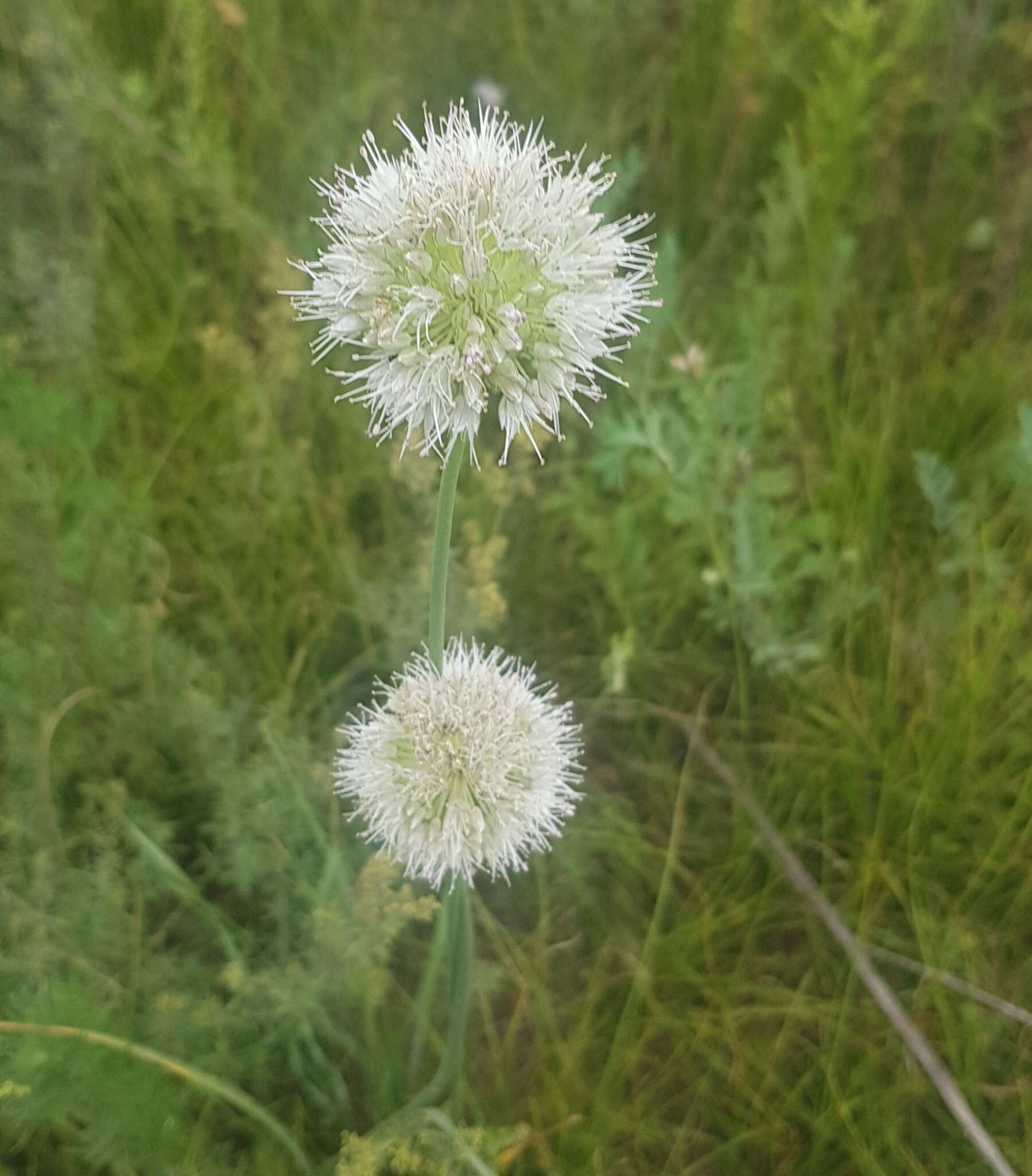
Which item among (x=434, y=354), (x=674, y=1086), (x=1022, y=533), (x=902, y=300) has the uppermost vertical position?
(x=902, y=300)

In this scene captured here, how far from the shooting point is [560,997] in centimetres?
174

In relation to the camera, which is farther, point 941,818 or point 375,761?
point 941,818

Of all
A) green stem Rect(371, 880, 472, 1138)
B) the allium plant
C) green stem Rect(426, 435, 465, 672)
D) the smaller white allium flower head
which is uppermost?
the allium plant

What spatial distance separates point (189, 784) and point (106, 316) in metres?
1.08

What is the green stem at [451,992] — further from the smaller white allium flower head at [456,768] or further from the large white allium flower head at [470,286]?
the large white allium flower head at [470,286]

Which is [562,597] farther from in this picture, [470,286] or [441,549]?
[470,286]

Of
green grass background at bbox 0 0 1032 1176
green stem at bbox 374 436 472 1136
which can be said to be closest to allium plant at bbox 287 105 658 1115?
green stem at bbox 374 436 472 1136

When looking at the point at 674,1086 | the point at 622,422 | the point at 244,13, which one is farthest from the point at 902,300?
the point at 674,1086

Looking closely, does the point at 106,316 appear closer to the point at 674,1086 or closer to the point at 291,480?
the point at 291,480

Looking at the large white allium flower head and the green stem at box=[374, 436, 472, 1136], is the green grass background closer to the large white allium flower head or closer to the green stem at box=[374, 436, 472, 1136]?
the green stem at box=[374, 436, 472, 1136]

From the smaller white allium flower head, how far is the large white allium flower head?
1.25ft

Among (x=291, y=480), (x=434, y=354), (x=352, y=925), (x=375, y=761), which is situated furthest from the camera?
(x=291, y=480)

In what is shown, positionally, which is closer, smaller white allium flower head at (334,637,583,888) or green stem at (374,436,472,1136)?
smaller white allium flower head at (334,637,583,888)

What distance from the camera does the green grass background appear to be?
1553mm
